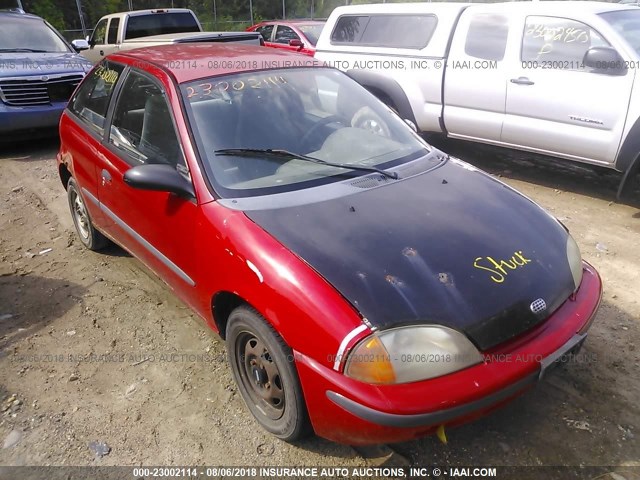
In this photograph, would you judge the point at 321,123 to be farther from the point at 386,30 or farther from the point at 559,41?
the point at 386,30

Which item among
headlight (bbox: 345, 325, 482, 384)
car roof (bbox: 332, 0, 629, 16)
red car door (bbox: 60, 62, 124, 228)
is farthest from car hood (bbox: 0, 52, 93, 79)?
headlight (bbox: 345, 325, 482, 384)

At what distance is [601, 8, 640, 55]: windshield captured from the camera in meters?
4.96

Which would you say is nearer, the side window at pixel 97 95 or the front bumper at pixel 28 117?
the side window at pixel 97 95

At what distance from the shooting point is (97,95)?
401 cm

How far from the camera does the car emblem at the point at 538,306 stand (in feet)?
7.28

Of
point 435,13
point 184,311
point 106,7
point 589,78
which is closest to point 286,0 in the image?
point 106,7

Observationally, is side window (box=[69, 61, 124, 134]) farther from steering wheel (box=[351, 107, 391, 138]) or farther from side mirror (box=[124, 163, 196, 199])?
steering wheel (box=[351, 107, 391, 138])

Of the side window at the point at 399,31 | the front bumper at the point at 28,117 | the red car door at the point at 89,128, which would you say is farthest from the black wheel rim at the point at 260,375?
the front bumper at the point at 28,117

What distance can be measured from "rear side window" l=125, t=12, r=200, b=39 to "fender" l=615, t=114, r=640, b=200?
954 centimetres

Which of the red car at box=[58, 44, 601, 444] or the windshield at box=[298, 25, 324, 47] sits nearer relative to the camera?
the red car at box=[58, 44, 601, 444]

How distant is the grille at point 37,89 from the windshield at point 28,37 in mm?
1042

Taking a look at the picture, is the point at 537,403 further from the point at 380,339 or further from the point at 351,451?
the point at 380,339

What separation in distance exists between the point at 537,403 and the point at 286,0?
29.2 meters

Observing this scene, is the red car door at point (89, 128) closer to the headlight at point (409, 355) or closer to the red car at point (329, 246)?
the red car at point (329, 246)
